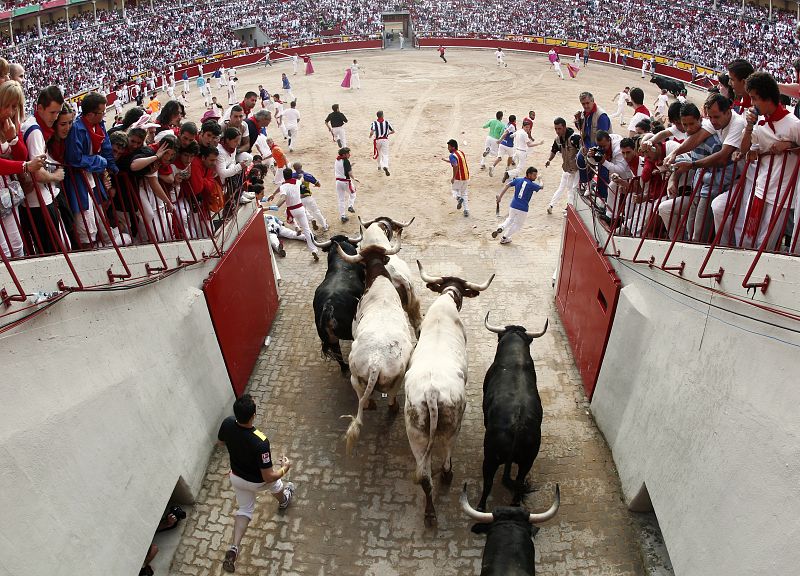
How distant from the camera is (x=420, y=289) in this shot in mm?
10844

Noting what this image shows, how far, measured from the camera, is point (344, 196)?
43.9ft

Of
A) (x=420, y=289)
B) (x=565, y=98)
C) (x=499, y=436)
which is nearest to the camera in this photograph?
(x=499, y=436)

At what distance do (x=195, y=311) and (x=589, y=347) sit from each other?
205 inches

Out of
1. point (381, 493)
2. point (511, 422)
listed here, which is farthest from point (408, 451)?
point (511, 422)

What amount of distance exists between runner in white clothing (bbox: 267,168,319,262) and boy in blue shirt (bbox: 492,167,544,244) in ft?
13.3

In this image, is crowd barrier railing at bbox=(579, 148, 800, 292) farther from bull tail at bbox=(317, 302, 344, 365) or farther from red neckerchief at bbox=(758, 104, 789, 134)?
bull tail at bbox=(317, 302, 344, 365)

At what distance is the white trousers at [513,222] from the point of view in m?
12.0

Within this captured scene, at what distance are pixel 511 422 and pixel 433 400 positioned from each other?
2.69ft

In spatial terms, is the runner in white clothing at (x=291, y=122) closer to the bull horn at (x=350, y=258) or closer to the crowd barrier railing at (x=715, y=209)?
the bull horn at (x=350, y=258)

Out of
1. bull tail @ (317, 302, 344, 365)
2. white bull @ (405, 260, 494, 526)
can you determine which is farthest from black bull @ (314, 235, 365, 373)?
white bull @ (405, 260, 494, 526)

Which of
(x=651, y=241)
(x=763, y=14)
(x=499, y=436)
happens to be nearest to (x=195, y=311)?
(x=499, y=436)

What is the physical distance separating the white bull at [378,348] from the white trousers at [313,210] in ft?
16.8

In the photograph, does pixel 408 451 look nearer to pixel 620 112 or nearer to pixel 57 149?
pixel 57 149

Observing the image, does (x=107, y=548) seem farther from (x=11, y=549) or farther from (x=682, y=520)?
(x=682, y=520)
